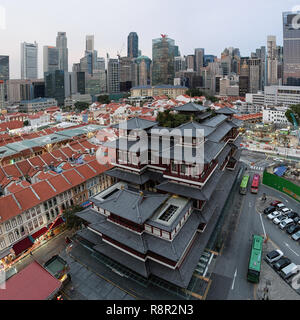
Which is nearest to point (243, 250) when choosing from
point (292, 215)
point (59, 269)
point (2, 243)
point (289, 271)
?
point (289, 271)

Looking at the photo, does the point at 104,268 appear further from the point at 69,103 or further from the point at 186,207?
the point at 69,103

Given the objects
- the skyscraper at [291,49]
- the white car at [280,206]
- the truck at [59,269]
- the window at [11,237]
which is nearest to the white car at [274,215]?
the white car at [280,206]

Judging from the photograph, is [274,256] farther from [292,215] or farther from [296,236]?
[292,215]

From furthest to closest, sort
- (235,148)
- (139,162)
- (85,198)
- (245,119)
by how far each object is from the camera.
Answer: (245,119)
(235,148)
(85,198)
(139,162)

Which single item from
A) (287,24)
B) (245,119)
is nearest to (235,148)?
(245,119)

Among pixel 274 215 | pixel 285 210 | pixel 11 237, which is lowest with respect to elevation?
pixel 11 237
